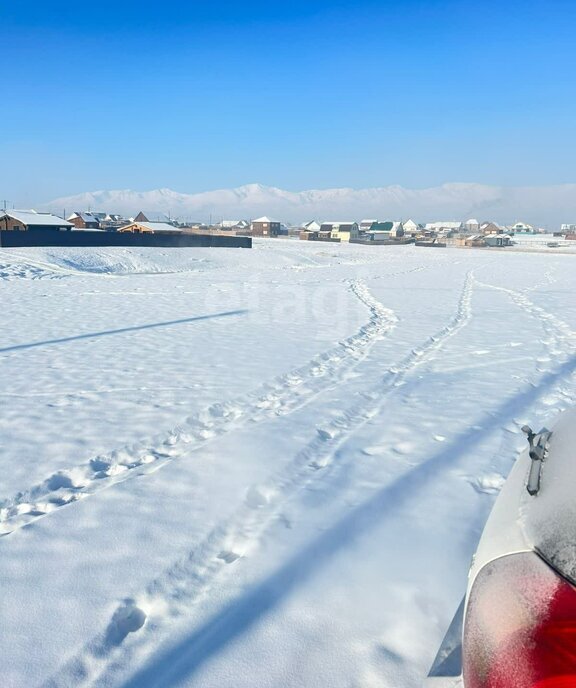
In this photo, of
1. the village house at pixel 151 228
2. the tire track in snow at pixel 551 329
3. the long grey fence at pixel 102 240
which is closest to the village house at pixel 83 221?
the village house at pixel 151 228

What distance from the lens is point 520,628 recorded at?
1105 millimetres

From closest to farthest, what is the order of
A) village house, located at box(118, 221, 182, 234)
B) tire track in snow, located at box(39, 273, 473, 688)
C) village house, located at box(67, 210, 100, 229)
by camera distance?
tire track in snow, located at box(39, 273, 473, 688), village house, located at box(118, 221, 182, 234), village house, located at box(67, 210, 100, 229)

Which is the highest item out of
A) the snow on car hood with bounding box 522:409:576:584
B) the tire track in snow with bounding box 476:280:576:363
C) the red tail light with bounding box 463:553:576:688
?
the snow on car hood with bounding box 522:409:576:584

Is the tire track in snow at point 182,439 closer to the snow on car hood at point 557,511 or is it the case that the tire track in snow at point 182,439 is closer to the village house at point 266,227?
the snow on car hood at point 557,511

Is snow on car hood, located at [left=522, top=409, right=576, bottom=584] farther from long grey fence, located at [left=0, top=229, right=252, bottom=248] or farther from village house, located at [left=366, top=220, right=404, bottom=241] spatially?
village house, located at [left=366, top=220, right=404, bottom=241]

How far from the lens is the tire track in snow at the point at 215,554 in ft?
7.33

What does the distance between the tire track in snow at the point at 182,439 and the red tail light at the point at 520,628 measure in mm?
2998

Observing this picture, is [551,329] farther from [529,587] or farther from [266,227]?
[266,227]

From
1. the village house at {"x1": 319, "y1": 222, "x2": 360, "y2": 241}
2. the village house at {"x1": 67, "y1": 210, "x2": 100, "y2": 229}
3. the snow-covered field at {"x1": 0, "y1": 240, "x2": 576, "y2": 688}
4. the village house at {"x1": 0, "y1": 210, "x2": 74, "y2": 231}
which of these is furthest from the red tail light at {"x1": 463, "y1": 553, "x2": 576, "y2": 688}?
the village house at {"x1": 319, "y1": 222, "x2": 360, "y2": 241}

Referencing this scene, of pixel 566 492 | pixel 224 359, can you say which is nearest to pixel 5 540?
pixel 566 492

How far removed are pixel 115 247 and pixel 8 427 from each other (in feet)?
109

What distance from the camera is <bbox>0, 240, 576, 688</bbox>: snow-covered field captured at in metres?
2.33

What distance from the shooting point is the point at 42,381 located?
6.62 metres

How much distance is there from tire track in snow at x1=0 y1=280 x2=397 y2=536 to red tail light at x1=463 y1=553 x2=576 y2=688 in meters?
3.00
